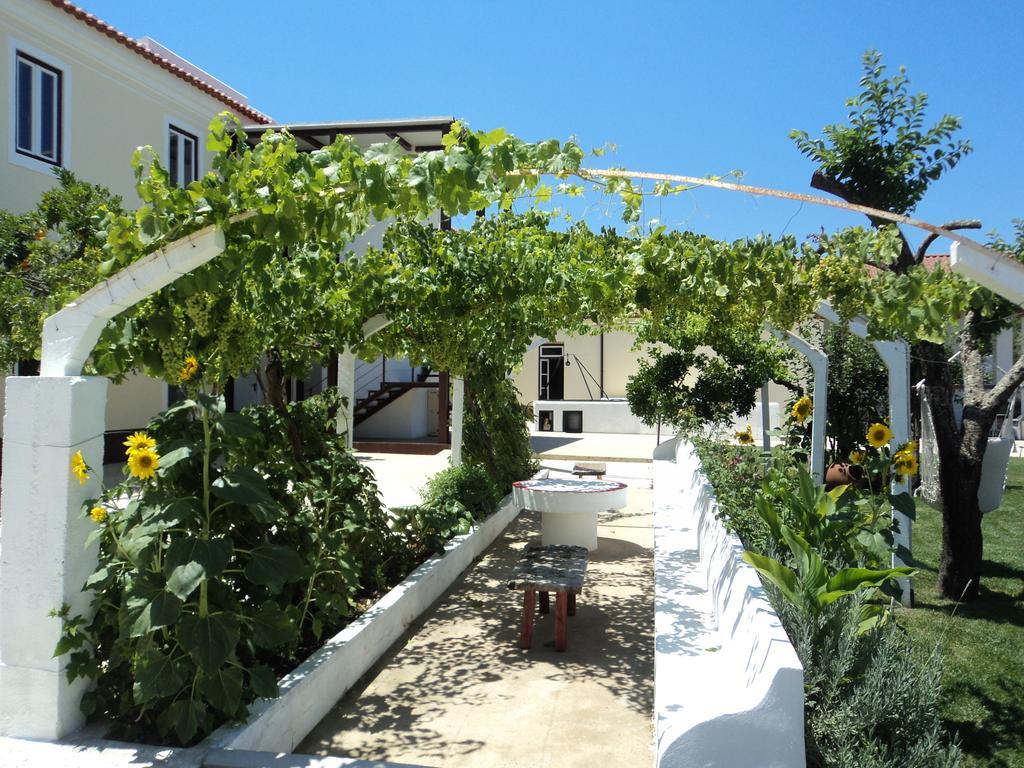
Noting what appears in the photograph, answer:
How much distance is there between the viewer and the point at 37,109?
1105 cm

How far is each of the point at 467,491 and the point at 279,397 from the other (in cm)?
309

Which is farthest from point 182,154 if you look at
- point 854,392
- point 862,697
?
point 862,697

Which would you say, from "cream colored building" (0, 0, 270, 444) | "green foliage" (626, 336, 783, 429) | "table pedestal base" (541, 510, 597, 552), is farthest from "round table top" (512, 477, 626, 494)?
"cream colored building" (0, 0, 270, 444)

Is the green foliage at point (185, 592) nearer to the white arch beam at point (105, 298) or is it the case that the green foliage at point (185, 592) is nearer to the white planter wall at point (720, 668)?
the white arch beam at point (105, 298)

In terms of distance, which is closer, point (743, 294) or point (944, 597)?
point (743, 294)

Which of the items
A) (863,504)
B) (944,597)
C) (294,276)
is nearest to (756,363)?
(944,597)

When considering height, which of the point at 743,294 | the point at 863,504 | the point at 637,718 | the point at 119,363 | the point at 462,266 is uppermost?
the point at 462,266

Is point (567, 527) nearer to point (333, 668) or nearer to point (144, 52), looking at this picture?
point (333, 668)

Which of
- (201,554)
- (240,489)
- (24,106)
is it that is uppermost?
(24,106)

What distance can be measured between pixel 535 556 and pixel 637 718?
6.31 ft

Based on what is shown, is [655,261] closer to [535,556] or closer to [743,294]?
[743,294]

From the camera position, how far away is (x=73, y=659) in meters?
3.43

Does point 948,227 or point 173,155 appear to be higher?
point 173,155

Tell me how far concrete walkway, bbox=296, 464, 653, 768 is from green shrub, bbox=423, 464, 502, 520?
1850 millimetres
